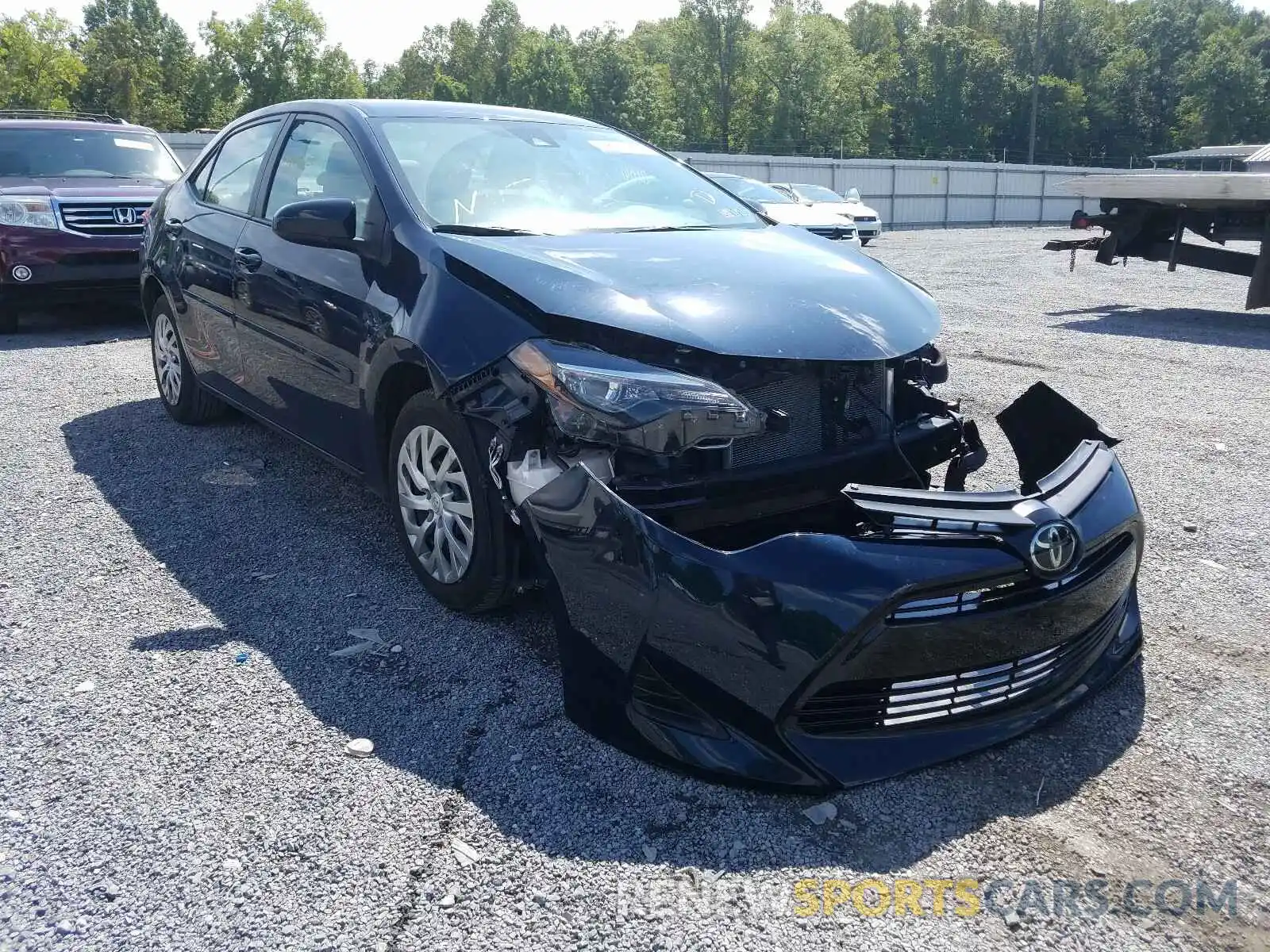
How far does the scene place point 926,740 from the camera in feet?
8.47

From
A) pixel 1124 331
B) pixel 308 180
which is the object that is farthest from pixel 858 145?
pixel 308 180

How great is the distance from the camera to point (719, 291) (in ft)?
10.4

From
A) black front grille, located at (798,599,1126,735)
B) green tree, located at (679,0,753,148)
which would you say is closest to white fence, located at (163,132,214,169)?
black front grille, located at (798,599,1126,735)

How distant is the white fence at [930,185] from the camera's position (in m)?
33.8

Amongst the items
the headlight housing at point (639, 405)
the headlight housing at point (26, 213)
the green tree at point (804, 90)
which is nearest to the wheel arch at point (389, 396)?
the headlight housing at point (639, 405)

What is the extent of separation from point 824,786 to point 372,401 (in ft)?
6.80

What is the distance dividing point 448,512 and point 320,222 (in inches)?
44.6

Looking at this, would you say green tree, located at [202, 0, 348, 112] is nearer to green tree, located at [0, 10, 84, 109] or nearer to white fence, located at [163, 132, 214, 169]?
green tree, located at [0, 10, 84, 109]

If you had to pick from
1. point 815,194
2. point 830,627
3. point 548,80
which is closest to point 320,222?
point 830,627

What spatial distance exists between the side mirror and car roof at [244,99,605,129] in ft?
2.21

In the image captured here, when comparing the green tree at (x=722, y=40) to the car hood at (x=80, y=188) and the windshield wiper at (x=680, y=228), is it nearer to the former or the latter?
the car hood at (x=80, y=188)

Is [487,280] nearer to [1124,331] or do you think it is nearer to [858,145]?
[1124,331]

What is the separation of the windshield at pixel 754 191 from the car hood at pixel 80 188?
29.5ft

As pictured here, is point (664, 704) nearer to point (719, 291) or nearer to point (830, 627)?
point (830, 627)
